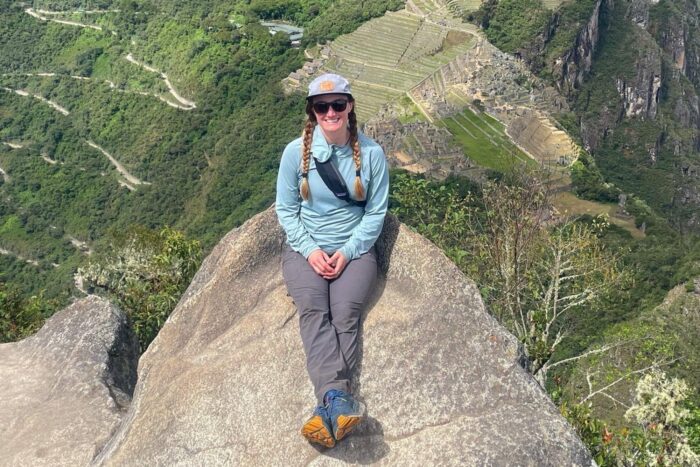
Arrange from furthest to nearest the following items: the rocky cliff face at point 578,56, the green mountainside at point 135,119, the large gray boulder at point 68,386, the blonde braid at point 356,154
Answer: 1. the rocky cliff face at point 578,56
2. the green mountainside at point 135,119
3. the large gray boulder at point 68,386
4. the blonde braid at point 356,154

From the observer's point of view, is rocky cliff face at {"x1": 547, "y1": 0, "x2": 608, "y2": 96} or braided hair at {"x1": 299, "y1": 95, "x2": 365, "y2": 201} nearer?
braided hair at {"x1": 299, "y1": 95, "x2": 365, "y2": 201}

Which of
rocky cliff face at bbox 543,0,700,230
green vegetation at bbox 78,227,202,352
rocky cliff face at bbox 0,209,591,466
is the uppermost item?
rocky cliff face at bbox 0,209,591,466

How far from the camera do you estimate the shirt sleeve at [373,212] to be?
5684 millimetres

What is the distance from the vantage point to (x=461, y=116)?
50875 mm

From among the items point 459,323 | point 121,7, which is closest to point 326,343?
point 459,323

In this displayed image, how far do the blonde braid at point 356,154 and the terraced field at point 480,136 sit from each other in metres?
39.0

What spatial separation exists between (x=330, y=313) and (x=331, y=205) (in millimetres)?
865

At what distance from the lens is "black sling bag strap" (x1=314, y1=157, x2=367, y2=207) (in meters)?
5.64

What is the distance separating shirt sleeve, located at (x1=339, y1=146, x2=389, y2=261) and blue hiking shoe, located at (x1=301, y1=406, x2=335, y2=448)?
1315mm

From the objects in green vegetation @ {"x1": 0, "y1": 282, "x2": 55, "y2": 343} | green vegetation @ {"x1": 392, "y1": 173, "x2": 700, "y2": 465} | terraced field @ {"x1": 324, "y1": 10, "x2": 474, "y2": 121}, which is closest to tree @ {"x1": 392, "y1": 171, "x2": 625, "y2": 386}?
green vegetation @ {"x1": 392, "y1": 173, "x2": 700, "y2": 465}

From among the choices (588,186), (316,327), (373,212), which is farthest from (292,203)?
(588,186)

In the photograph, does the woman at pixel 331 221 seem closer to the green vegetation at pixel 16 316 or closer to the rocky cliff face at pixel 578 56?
the green vegetation at pixel 16 316

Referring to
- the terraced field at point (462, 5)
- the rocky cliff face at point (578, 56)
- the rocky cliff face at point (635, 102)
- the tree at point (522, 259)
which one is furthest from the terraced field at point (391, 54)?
the tree at point (522, 259)

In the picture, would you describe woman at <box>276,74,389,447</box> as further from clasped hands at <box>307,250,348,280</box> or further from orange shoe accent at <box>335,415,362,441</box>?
orange shoe accent at <box>335,415,362,441</box>
